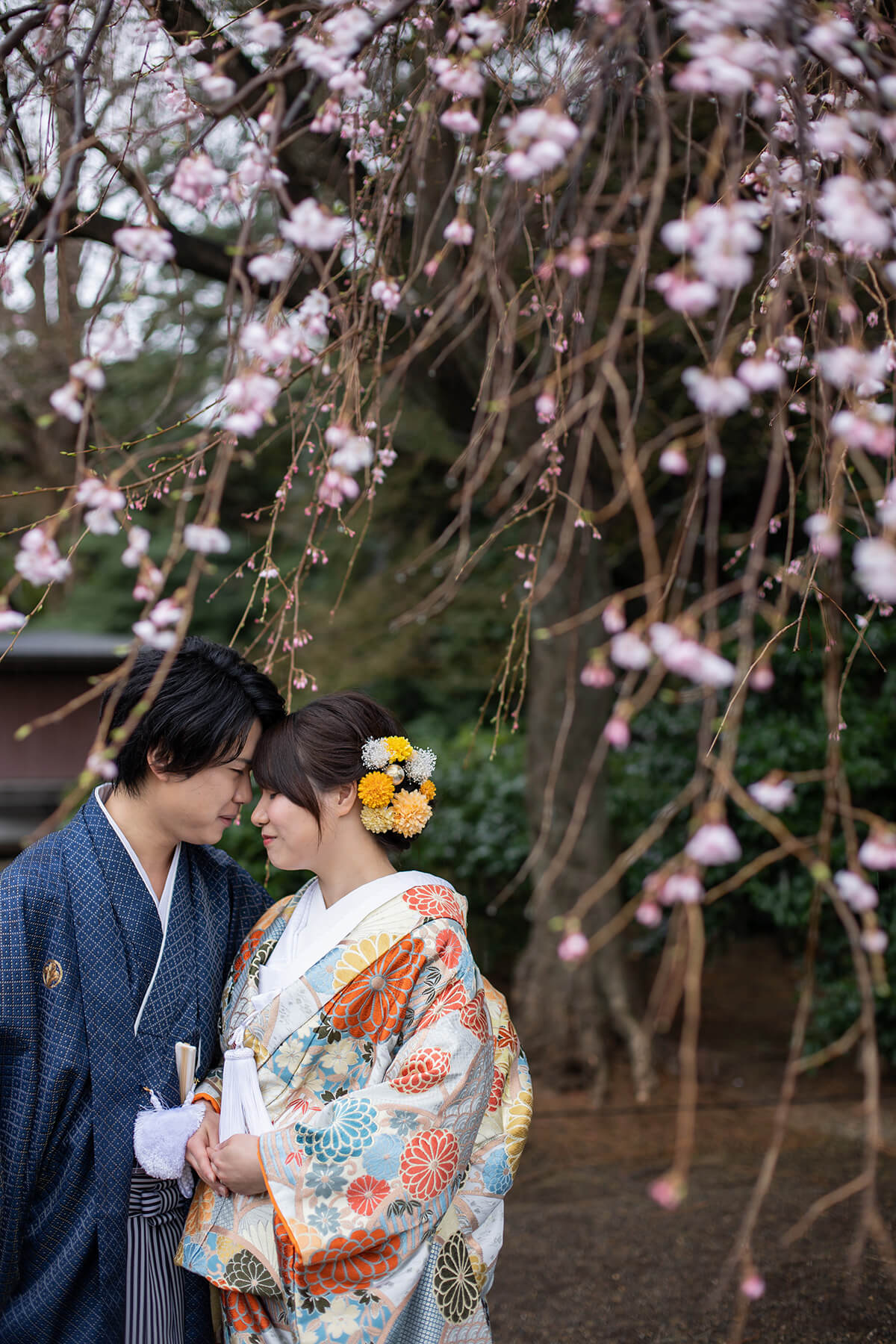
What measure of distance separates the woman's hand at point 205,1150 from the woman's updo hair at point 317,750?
52 cm

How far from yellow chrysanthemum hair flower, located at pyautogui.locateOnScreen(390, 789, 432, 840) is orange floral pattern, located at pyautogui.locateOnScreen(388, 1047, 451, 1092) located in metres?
0.38

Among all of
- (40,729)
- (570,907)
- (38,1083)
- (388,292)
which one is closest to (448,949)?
(38,1083)

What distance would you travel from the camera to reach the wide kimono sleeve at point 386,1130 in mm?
1629

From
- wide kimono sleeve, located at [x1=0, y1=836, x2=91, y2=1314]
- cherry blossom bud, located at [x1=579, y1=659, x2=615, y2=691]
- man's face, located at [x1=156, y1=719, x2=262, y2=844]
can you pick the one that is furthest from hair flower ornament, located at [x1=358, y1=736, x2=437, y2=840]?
cherry blossom bud, located at [x1=579, y1=659, x2=615, y2=691]

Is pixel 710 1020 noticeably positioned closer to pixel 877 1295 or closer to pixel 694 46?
pixel 877 1295

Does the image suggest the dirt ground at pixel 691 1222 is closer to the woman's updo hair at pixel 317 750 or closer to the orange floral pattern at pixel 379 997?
the orange floral pattern at pixel 379 997

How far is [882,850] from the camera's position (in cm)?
92

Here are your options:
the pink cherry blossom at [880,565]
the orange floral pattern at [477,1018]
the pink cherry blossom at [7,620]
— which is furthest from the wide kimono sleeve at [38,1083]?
the pink cherry blossom at [880,565]

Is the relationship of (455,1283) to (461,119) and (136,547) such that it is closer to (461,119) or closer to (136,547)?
(136,547)

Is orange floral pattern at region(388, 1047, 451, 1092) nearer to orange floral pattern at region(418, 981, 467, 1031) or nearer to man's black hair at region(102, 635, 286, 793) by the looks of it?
orange floral pattern at region(418, 981, 467, 1031)

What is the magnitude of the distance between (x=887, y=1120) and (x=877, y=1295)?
1340mm

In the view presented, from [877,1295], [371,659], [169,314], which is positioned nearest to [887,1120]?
[877,1295]

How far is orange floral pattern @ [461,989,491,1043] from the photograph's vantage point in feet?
5.69

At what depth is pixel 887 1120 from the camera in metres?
3.93
